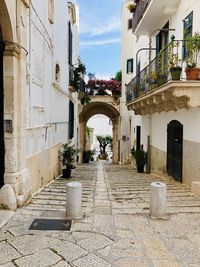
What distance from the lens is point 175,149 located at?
10.2 metres

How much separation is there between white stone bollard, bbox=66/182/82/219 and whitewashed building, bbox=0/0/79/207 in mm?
1148

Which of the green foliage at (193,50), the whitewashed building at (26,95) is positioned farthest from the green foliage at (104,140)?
the green foliage at (193,50)

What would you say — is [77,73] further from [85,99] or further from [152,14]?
[152,14]

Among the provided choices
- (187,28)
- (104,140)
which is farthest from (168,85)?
(104,140)

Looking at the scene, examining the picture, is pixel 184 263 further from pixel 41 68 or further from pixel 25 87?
pixel 41 68

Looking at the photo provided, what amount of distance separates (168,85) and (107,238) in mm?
4897

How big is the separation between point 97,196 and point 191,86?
3796 millimetres

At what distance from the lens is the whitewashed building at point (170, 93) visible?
26.8 feet

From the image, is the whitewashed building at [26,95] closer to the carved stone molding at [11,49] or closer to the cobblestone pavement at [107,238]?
the carved stone molding at [11,49]

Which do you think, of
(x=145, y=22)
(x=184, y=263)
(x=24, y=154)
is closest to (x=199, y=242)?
(x=184, y=263)

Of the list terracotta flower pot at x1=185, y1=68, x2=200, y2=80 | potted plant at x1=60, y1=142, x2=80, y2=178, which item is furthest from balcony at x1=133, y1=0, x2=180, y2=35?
potted plant at x1=60, y1=142, x2=80, y2=178

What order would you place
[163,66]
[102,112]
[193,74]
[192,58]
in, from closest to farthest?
[193,74] → [192,58] → [163,66] → [102,112]

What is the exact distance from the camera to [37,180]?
25.8 feet

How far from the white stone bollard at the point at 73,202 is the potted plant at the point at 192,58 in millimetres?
4478
